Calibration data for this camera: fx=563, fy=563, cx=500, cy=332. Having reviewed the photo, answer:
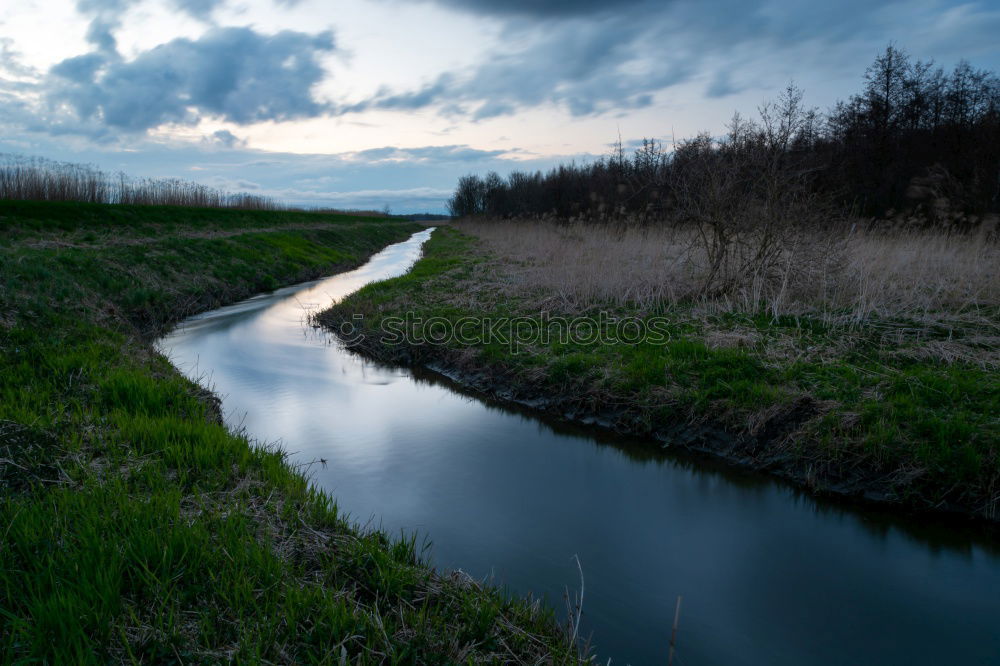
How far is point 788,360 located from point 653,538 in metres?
3.20

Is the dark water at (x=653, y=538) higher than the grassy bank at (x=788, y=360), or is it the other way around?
the grassy bank at (x=788, y=360)

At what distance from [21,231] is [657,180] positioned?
54.5ft

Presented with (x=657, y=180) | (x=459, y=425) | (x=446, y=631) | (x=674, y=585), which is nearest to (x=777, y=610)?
(x=674, y=585)

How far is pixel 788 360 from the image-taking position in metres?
6.37

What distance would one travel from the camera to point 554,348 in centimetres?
777

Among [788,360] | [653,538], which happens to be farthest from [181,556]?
[788,360]

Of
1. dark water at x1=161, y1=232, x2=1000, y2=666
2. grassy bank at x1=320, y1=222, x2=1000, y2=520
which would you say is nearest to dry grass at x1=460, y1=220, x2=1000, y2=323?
grassy bank at x1=320, y1=222, x2=1000, y2=520

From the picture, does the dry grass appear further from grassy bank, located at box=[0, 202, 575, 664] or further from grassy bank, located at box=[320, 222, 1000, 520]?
grassy bank, located at box=[0, 202, 575, 664]

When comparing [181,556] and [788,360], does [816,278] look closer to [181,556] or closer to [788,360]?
[788,360]

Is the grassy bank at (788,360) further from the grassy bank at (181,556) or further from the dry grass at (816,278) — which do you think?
the grassy bank at (181,556)

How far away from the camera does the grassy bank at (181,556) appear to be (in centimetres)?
232

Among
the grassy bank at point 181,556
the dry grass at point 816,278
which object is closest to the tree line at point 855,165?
the dry grass at point 816,278

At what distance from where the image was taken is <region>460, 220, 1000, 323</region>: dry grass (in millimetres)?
8039

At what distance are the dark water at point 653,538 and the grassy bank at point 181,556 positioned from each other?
0.69 m
